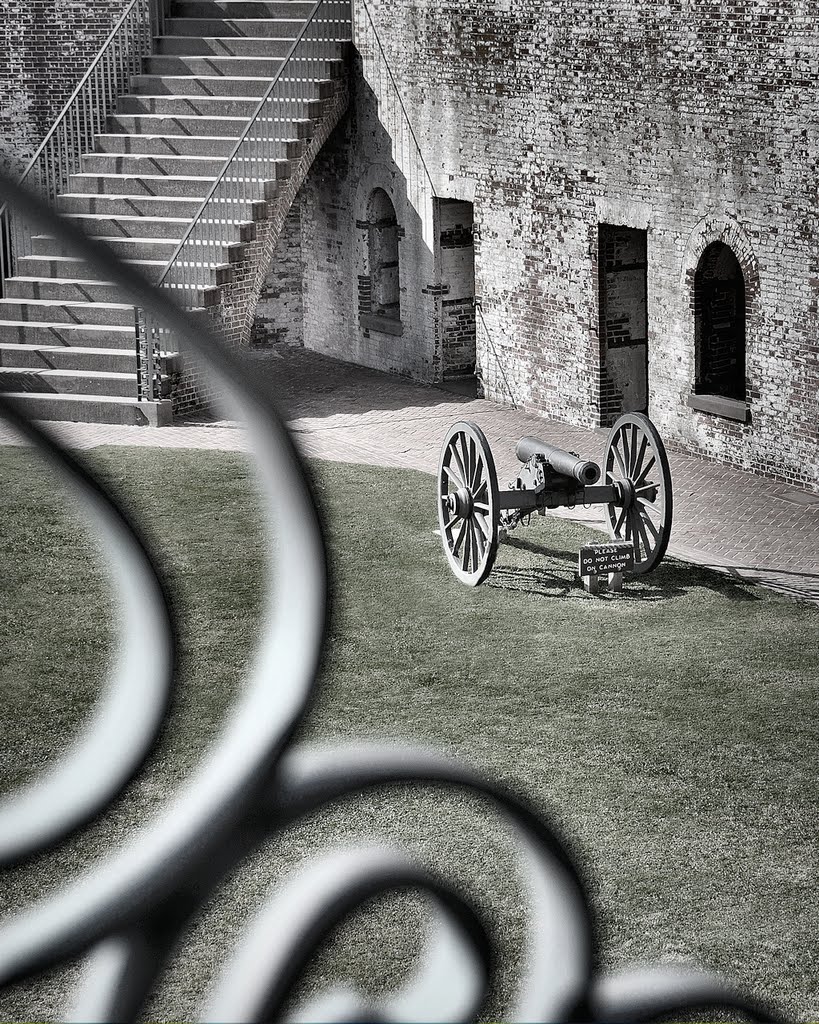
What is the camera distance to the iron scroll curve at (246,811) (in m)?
2.28

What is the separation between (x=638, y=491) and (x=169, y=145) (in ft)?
28.5

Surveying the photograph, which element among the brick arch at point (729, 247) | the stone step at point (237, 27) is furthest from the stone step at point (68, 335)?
the brick arch at point (729, 247)

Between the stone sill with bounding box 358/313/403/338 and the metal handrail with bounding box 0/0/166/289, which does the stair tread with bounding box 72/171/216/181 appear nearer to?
the metal handrail with bounding box 0/0/166/289

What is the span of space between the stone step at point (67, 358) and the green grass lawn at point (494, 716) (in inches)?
116

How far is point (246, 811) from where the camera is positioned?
2.53 metres

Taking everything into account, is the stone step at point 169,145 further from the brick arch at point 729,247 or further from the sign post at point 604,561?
the sign post at point 604,561

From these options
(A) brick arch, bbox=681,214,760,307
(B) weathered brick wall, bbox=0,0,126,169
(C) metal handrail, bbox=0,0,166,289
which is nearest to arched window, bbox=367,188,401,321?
(C) metal handrail, bbox=0,0,166,289

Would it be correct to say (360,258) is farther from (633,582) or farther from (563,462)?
(633,582)

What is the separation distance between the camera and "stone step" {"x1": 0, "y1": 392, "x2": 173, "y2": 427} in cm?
1484

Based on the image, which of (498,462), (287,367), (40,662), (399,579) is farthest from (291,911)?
(287,367)

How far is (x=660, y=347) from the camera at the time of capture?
545 inches

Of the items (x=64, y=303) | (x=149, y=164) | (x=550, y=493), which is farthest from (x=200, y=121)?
(x=550, y=493)

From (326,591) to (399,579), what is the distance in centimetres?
817

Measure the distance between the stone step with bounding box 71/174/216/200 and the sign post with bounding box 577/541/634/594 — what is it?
7854 millimetres
